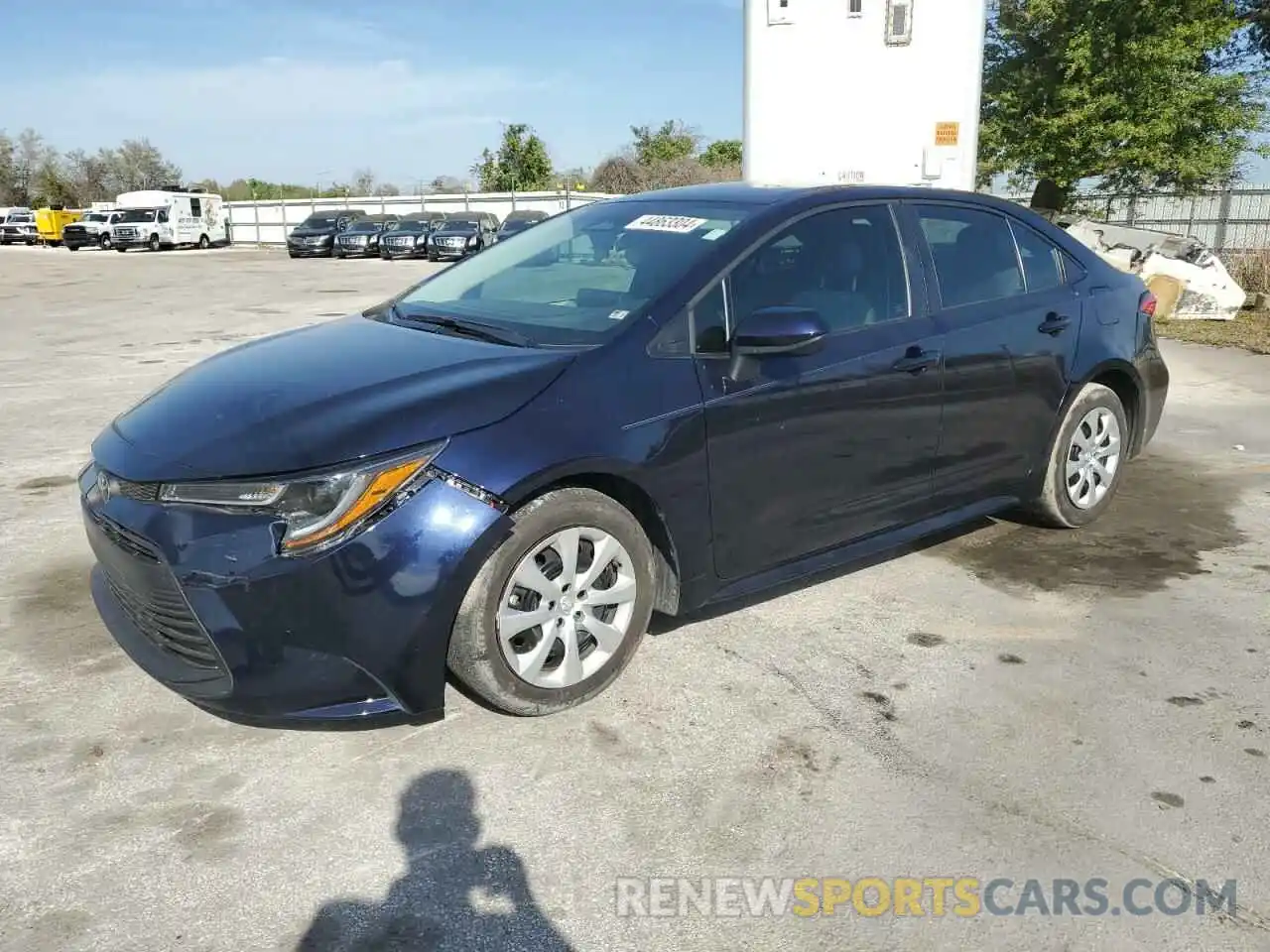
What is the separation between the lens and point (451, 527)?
2816 mm

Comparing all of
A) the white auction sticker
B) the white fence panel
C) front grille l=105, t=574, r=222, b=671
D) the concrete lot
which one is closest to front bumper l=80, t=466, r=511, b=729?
front grille l=105, t=574, r=222, b=671

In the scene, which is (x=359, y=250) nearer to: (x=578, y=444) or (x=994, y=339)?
(x=994, y=339)

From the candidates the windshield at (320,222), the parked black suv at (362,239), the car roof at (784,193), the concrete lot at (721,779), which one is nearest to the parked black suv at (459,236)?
the parked black suv at (362,239)

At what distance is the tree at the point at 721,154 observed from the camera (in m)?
56.0

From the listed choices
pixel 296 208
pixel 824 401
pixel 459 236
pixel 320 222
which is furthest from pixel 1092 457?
pixel 296 208

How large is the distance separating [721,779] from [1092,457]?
3.01 metres

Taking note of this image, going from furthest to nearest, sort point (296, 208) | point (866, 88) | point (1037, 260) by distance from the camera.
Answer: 1. point (296, 208)
2. point (866, 88)
3. point (1037, 260)

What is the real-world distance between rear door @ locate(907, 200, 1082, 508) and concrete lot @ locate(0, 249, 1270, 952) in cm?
52

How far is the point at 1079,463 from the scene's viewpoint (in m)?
4.95

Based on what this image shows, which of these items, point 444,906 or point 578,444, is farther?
point 578,444

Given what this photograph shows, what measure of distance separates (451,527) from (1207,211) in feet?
65.4

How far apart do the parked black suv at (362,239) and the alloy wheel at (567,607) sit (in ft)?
106

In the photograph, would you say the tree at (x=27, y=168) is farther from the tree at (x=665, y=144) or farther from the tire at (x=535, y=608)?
the tire at (x=535, y=608)

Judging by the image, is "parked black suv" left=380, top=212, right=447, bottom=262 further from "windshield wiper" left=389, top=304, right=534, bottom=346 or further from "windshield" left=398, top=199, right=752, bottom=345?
"windshield wiper" left=389, top=304, right=534, bottom=346
